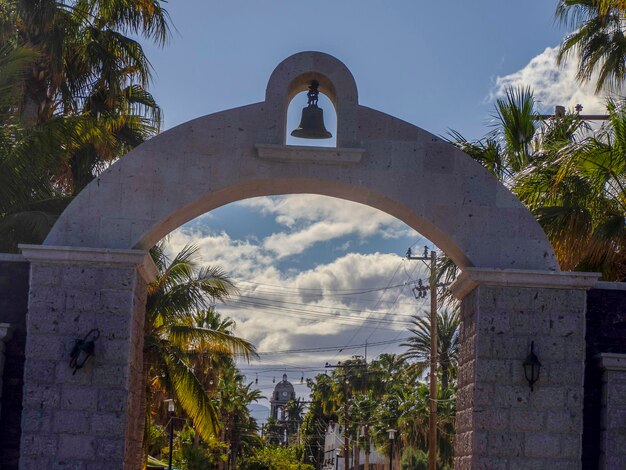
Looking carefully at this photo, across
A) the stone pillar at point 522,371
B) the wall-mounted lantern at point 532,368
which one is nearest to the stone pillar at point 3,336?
the stone pillar at point 522,371

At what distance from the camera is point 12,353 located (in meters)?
9.86

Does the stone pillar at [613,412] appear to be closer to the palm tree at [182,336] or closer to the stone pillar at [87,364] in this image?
the stone pillar at [87,364]

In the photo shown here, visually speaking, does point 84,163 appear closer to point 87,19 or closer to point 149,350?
point 87,19

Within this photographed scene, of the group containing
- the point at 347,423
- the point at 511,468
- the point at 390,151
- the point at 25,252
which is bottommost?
the point at 347,423

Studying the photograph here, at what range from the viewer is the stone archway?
945 cm

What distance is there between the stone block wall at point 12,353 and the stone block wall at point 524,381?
4.45 metres

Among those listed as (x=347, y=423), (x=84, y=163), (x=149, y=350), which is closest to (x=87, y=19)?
(x=84, y=163)

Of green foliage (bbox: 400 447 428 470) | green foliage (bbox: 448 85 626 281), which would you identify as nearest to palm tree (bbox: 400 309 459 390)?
green foliage (bbox: 400 447 428 470)

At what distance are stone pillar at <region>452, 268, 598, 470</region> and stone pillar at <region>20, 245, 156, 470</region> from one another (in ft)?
11.0

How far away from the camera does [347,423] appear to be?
193ft

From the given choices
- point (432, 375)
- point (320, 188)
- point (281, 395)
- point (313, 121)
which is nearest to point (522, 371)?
point (320, 188)

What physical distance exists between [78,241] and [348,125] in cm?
292

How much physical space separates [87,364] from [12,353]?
932 mm

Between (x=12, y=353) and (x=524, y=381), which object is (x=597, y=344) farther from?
(x=12, y=353)
